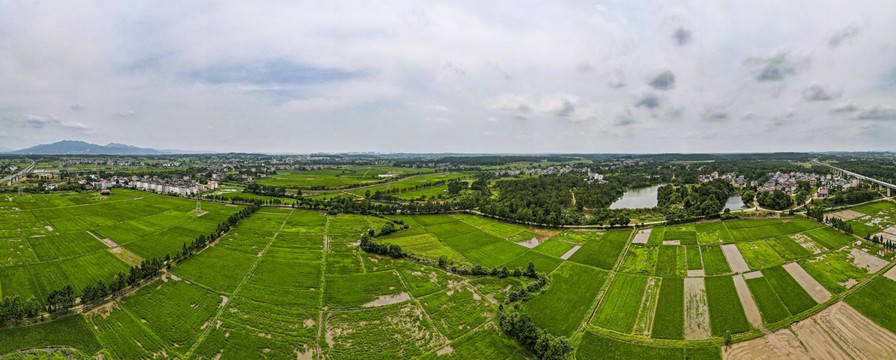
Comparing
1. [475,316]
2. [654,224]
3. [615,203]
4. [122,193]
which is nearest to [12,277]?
[475,316]

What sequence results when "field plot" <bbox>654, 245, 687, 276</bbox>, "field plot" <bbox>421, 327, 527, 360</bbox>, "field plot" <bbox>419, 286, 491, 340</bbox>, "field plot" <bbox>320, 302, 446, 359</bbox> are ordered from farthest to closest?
"field plot" <bbox>654, 245, 687, 276</bbox> → "field plot" <bbox>419, 286, 491, 340</bbox> → "field plot" <bbox>320, 302, 446, 359</bbox> → "field plot" <bbox>421, 327, 527, 360</bbox>

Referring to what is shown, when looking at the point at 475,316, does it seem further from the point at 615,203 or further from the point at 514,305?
the point at 615,203

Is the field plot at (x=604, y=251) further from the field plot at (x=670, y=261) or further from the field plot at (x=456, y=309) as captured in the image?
the field plot at (x=456, y=309)

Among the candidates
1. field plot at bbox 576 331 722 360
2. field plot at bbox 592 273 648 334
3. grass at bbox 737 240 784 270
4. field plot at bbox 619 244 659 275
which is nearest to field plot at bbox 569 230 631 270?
field plot at bbox 619 244 659 275

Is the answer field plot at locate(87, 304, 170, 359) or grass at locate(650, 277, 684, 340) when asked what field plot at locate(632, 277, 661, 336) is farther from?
field plot at locate(87, 304, 170, 359)

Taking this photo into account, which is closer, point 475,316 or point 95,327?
point 95,327
